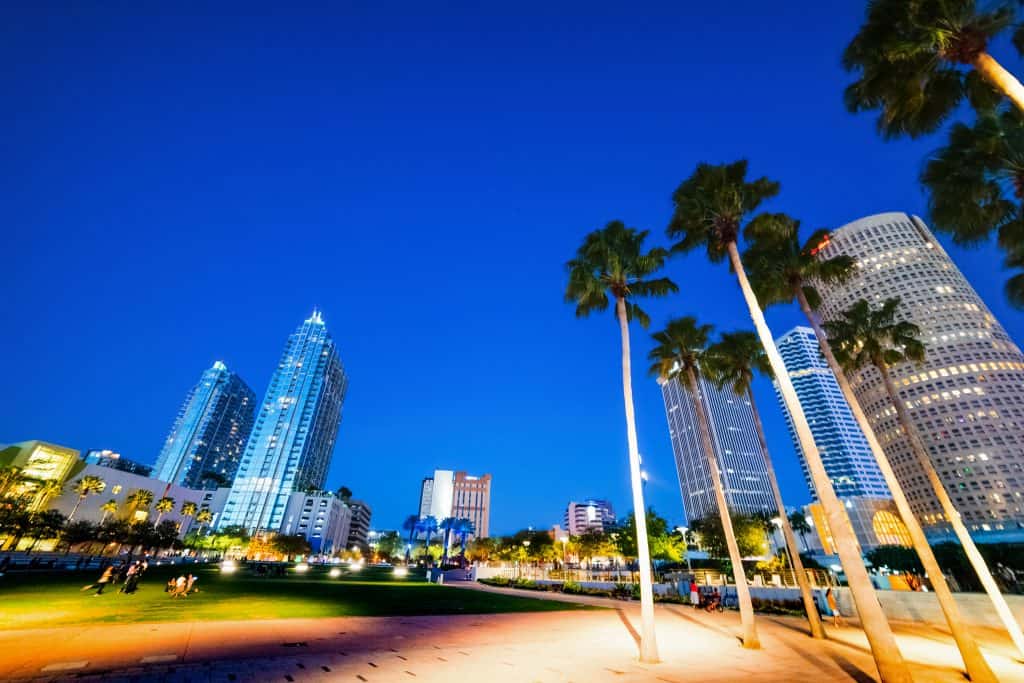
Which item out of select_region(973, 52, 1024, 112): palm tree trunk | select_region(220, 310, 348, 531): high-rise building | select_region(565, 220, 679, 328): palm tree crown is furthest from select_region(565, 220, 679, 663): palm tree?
select_region(220, 310, 348, 531): high-rise building

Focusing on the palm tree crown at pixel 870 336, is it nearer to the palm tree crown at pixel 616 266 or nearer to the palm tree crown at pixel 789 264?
the palm tree crown at pixel 789 264

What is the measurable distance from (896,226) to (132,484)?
22698cm

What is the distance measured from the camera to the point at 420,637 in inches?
Answer: 522

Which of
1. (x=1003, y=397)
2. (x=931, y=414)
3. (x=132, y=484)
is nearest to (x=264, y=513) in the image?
(x=132, y=484)

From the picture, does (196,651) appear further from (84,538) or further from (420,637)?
(84,538)

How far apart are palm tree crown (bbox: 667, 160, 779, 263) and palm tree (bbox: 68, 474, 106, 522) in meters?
99.1

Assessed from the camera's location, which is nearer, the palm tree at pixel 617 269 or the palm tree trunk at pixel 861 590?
the palm tree trunk at pixel 861 590

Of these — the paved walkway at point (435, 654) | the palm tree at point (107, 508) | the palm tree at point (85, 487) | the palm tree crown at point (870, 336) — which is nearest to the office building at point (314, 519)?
the palm tree at point (107, 508)

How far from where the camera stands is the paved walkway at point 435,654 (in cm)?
823

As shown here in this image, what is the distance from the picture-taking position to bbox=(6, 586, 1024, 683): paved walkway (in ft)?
27.0

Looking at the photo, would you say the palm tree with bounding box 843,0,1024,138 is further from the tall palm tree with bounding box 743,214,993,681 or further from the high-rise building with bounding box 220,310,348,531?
the high-rise building with bounding box 220,310,348,531

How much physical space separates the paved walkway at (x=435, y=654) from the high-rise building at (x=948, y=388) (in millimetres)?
120209

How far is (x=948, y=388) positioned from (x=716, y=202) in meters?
163

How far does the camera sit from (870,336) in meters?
18.8
